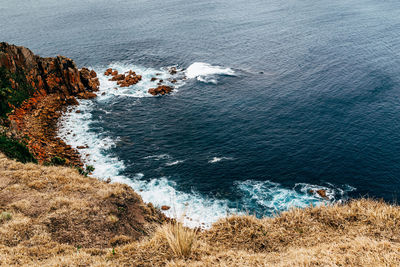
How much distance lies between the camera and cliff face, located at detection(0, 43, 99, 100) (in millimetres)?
40969

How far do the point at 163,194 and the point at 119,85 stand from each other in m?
32.5

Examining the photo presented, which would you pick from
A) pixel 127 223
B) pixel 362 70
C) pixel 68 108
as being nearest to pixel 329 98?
pixel 362 70

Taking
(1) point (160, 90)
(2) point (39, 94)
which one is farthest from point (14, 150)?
(1) point (160, 90)

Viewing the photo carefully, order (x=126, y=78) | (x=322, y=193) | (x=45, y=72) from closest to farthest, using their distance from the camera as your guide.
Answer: (x=322, y=193), (x=45, y=72), (x=126, y=78)

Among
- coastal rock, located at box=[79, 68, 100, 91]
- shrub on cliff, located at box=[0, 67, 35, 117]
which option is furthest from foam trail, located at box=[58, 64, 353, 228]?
coastal rock, located at box=[79, 68, 100, 91]

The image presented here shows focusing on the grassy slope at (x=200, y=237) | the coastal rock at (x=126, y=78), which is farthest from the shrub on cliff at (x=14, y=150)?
the coastal rock at (x=126, y=78)

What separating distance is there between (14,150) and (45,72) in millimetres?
26902

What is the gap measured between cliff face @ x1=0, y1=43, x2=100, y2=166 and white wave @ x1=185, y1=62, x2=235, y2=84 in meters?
19.7

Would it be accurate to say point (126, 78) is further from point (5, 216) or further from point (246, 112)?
point (5, 216)

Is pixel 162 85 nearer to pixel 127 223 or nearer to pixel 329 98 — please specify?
pixel 329 98

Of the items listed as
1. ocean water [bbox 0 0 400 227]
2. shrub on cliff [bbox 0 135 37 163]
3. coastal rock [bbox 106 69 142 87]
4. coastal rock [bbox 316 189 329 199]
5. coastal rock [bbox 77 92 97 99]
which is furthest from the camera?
coastal rock [bbox 106 69 142 87]

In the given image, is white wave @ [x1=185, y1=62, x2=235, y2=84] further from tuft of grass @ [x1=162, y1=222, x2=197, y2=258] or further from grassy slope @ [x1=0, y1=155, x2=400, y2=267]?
Result: tuft of grass @ [x1=162, y1=222, x2=197, y2=258]

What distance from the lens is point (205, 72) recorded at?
54281 millimetres

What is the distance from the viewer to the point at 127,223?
14.6 m
